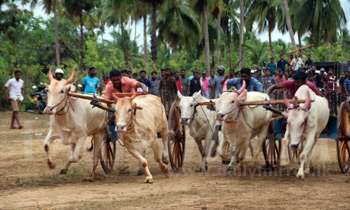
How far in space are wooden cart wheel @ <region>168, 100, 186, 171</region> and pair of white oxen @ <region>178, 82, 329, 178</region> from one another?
26 centimetres

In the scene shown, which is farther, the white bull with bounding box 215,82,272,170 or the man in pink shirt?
the man in pink shirt

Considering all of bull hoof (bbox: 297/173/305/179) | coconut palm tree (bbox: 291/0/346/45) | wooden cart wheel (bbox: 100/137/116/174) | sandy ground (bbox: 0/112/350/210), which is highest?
coconut palm tree (bbox: 291/0/346/45)

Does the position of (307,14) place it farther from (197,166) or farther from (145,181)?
(145,181)

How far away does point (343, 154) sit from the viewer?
46.5ft

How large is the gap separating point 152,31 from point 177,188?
2911 cm

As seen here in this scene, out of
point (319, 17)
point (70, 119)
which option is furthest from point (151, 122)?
point (319, 17)

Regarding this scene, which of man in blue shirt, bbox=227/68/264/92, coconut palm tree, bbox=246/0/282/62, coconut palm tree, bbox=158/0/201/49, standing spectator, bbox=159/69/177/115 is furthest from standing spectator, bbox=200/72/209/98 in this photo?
coconut palm tree, bbox=246/0/282/62

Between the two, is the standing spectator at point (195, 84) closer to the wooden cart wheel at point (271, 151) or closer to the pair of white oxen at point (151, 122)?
the wooden cart wheel at point (271, 151)

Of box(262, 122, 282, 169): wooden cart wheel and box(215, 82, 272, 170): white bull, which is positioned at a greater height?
box(215, 82, 272, 170): white bull

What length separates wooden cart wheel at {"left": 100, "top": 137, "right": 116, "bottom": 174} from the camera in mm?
14371

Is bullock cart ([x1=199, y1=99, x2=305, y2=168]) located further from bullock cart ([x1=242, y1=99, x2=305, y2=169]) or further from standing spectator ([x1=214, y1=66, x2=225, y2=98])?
standing spectator ([x1=214, y1=66, x2=225, y2=98])

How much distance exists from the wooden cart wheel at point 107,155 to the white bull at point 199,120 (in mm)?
1464

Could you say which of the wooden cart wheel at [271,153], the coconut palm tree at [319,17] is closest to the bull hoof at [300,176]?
the wooden cart wheel at [271,153]

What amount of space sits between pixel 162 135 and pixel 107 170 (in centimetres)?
128
